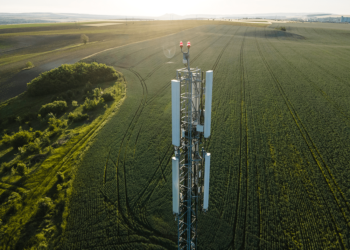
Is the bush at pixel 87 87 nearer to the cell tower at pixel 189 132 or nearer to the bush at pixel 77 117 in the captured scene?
the bush at pixel 77 117

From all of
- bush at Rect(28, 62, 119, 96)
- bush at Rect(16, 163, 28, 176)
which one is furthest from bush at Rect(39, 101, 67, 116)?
bush at Rect(16, 163, 28, 176)

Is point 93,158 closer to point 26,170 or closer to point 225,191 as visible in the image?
point 26,170

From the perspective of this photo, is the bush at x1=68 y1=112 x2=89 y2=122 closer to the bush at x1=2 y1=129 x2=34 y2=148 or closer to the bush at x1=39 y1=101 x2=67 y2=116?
the bush at x1=39 y1=101 x2=67 y2=116

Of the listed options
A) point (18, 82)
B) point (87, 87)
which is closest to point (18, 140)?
point (87, 87)

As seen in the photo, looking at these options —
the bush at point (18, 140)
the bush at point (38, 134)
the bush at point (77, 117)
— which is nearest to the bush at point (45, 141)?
the bush at point (18, 140)

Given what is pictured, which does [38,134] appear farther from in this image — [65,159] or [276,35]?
[276,35]

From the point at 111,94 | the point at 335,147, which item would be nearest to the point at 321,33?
the point at 335,147
